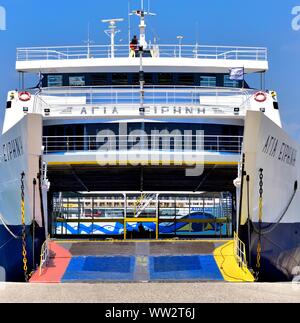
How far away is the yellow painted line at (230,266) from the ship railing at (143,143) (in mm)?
2090

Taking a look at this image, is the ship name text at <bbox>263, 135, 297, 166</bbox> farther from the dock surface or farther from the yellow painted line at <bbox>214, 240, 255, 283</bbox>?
the dock surface

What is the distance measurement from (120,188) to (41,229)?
6.41 metres

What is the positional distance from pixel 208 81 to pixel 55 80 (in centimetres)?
390

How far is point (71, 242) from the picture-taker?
14727 mm

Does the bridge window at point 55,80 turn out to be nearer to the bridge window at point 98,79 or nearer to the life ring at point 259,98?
the bridge window at point 98,79

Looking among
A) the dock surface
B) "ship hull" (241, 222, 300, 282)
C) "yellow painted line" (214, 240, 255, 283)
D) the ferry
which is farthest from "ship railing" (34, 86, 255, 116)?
the dock surface

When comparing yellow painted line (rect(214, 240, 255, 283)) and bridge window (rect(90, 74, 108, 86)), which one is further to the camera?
bridge window (rect(90, 74, 108, 86))

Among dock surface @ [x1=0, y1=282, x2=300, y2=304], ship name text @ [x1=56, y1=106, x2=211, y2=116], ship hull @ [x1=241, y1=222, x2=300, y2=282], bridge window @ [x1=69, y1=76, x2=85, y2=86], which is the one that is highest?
bridge window @ [x1=69, y1=76, x2=85, y2=86]

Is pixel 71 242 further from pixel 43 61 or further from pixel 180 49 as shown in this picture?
pixel 180 49

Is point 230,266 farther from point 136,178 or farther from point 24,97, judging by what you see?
point 24,97

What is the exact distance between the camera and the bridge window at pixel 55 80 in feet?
57.7

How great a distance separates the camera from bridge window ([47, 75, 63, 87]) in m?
17.6

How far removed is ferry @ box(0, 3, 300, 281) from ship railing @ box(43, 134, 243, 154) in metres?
0.03

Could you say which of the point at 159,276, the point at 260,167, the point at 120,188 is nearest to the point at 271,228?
the point at 260,167
